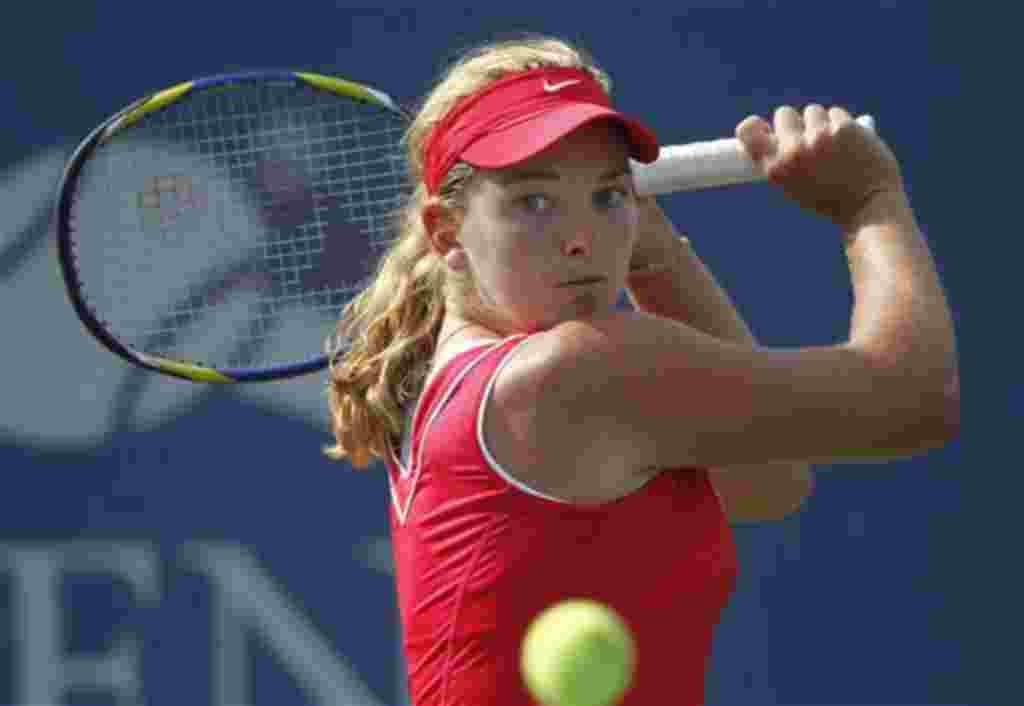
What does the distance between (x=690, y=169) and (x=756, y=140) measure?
204mm

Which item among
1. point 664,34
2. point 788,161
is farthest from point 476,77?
point 664,34

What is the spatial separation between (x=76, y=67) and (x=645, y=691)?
10.7 feet

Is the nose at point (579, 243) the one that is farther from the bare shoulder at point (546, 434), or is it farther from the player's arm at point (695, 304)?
the player's arm at point (695, 304)

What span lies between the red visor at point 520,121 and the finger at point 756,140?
0.10 meters

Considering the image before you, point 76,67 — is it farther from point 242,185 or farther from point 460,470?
point 460,470

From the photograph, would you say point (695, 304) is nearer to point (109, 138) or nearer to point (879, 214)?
point (879, 214)

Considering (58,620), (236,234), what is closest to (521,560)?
(236,234)

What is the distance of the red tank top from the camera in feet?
7.48

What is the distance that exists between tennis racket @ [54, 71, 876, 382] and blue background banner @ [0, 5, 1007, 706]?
70 centimetres

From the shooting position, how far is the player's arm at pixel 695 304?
2.76 meters

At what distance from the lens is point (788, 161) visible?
93.1 inches

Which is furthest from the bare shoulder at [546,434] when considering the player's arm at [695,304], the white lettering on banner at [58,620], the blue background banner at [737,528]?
the white lettering on banner at [58,620]

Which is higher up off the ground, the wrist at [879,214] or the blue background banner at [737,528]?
the wrist at [879,214]

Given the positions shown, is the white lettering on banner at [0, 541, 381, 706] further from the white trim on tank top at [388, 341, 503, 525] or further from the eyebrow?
the eyebrow
